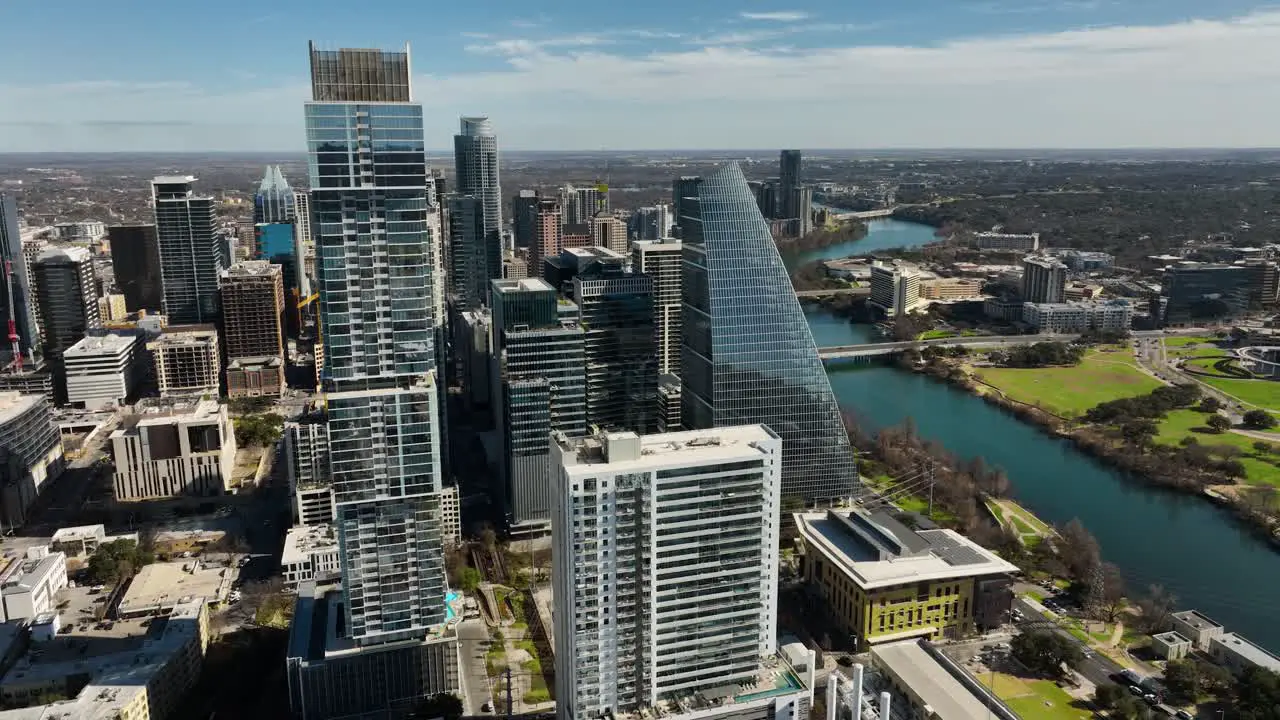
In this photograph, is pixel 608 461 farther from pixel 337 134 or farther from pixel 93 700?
pixel 93 700

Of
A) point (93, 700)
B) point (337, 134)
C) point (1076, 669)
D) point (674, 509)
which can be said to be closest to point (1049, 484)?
point (1076, 669)

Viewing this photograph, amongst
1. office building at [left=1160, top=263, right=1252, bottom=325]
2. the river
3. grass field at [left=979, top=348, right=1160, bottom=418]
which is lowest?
the river

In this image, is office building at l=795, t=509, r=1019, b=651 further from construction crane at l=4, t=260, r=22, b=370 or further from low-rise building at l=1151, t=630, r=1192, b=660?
construction crane at l=4, t=260, r=22, b=370

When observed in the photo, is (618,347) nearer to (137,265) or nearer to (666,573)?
(666,573)

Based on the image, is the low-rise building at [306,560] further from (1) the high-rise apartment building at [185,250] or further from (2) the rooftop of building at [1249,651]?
(1) the high-rise apartment building at [185,250]

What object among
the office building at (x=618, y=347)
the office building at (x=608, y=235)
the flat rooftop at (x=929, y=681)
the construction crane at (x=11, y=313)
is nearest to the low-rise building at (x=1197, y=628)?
the flat rooftop at (x=929, y=681)

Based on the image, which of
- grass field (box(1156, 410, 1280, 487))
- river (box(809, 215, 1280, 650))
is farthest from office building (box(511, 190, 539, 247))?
grass field (box(1156, 410, 1280, 487))

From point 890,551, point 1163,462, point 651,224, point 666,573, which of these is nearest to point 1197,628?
point 890,551

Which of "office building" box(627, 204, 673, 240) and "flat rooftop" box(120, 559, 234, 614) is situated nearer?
"flat rooftop" box(120, 559, 234, 614)
